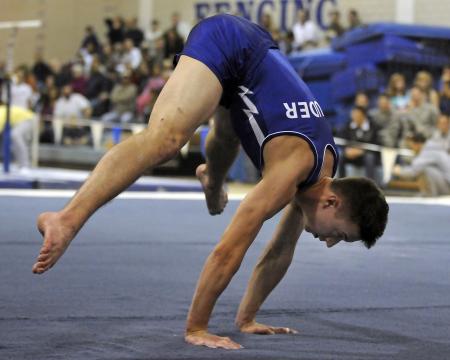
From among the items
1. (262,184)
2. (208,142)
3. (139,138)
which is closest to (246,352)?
(262,184)

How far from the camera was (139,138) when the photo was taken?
3.52 m

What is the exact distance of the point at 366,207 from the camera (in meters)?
3.50

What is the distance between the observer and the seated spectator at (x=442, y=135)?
11.1 m

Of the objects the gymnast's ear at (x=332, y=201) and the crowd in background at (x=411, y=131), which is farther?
the crowd in background at (x=411, y=131)

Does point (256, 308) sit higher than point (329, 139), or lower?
lower

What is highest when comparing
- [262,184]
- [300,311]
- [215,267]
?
[262,184]

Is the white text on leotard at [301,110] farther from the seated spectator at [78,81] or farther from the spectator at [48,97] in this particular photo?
the seated spectator at [78,81]

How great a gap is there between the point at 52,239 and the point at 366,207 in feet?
3.36

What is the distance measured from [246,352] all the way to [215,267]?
306mm

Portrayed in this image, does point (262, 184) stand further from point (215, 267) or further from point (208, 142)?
point (208, 142)

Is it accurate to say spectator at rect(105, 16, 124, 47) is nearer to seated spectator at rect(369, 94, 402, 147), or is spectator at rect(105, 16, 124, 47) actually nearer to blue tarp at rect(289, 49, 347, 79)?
blue tarp at rect(289, 49, 347, 79)

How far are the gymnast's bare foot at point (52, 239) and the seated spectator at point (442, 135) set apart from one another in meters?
8.16

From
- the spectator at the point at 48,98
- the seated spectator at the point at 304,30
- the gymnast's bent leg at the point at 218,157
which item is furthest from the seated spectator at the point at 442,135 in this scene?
the gymnast's bent leg at the point at 218,157

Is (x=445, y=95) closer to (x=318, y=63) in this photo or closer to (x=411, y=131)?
(x=411, y=131)
